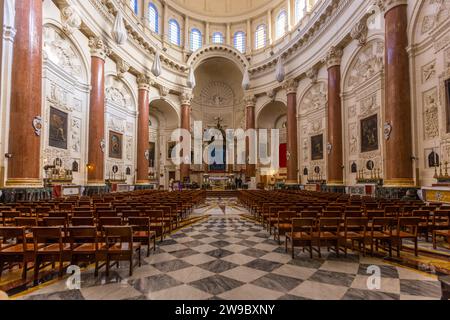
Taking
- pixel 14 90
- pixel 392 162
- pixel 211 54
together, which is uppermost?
pixel 211 54

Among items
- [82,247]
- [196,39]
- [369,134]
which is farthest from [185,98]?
[82,247]

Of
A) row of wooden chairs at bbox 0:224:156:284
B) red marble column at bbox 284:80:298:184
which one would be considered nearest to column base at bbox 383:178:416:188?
red marble column at bbox 284:80:298:184

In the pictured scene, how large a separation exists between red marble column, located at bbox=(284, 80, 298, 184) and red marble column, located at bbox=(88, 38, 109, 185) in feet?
48.2

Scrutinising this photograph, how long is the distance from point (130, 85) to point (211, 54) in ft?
34.9

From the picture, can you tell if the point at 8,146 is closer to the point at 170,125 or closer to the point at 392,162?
the point at 392,162

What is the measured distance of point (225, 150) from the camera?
29.0m

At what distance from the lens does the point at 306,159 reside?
756 inches

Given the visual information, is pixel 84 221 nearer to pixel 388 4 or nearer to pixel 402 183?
pixel 402 183

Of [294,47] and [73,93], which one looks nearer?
[73,93]

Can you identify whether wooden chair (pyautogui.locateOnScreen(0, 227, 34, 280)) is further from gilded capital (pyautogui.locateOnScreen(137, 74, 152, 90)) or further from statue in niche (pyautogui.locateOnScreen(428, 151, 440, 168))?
gilded capital (pyautogui.locateOnScreen(137, 74, 152, 90))

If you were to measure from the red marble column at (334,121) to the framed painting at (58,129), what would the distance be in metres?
16.0

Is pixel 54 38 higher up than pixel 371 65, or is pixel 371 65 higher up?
pixel 54 38

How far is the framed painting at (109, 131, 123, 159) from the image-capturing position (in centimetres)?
1686
